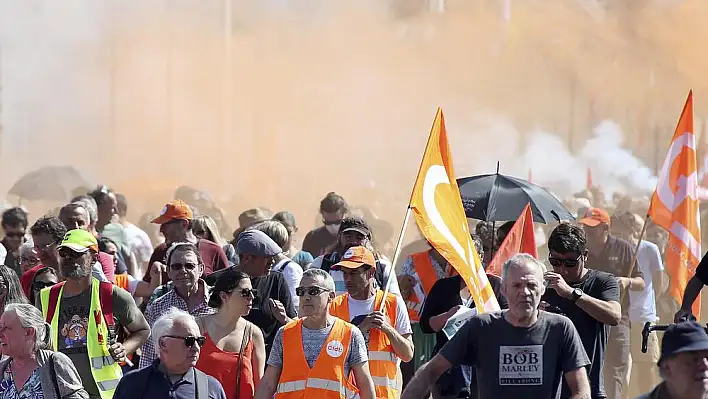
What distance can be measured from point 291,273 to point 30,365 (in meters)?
2.01

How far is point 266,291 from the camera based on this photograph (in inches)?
271

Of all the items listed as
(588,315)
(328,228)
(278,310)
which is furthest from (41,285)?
(328,228)

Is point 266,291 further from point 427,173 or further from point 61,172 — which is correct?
point 61,172

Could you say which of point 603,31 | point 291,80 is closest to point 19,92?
point 291,80

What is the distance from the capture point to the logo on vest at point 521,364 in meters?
5.21

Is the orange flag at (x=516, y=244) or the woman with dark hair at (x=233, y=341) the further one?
the orange flag at (x=516, y=244)

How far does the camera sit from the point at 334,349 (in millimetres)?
5969

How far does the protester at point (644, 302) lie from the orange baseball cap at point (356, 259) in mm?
2361

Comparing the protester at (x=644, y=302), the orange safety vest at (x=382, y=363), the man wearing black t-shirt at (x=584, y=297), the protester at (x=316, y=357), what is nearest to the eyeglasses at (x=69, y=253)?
the protester at (x=316, y=357)

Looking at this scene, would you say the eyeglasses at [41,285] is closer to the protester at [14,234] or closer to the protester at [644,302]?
the protester at [14,234]

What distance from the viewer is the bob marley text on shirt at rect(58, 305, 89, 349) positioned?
21.1 ft

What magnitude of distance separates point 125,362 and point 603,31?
47.7 ft

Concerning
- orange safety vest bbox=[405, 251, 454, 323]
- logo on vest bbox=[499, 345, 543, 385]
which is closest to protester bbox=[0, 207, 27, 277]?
orange safety vest bbox=[405, 251, 454, 323]

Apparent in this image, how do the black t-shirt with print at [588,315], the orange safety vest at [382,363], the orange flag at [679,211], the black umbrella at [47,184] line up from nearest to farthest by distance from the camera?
the black t-shirt with print at [588,315], the orange safety vest at [382,363], the orange flag at [679,211], the black umbrella at [47,184]
